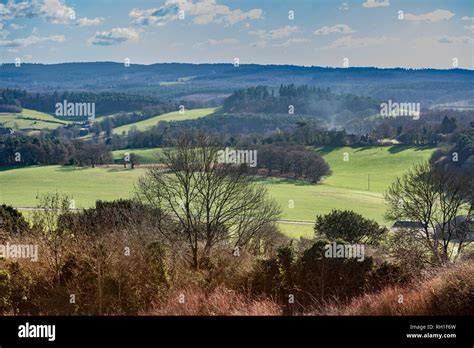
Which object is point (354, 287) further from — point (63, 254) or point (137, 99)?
point (137, 99)

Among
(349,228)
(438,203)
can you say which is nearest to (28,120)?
(349,228)

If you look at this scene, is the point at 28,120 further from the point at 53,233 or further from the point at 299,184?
the point at 53,233

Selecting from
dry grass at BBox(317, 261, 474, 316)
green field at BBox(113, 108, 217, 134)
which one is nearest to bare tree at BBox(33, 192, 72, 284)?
dry grass at BBox(317, 261, 474, 316)

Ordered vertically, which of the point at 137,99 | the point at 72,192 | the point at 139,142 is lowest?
the point at 72,192

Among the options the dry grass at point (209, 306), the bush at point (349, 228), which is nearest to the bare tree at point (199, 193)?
the bush at point (349, 228)

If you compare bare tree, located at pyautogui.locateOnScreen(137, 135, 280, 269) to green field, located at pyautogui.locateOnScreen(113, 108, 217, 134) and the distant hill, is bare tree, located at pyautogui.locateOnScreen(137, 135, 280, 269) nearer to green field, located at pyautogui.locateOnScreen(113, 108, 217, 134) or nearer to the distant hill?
the distant hill
